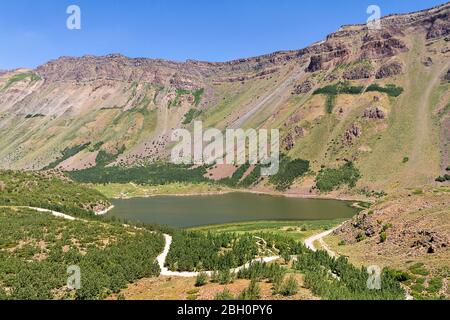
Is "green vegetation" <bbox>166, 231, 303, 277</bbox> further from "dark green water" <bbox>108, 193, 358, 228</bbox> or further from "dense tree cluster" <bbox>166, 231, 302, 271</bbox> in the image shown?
"dark green water" <bbox>108, 193, 358, 228</bbox>

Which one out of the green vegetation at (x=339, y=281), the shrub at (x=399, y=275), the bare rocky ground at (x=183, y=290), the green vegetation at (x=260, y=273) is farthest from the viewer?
the shrub at (x=399, y=275)

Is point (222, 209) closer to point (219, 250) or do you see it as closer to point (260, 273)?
point (219, 250)

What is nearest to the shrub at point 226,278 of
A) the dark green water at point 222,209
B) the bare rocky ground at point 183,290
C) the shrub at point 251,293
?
the bare rocky ground at point 183,290

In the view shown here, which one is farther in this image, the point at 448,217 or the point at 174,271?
the point at 448,217

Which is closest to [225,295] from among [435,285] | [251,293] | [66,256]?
[251,293]

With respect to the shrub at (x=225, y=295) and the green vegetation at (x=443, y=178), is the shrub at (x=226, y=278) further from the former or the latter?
the green vegetation at (x=443, y=178)
